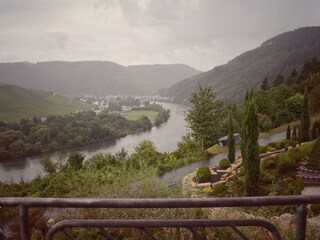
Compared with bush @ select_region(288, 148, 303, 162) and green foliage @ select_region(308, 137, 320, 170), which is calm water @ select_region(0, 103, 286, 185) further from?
green foliage @ select_region(308, 137, 320, 170)

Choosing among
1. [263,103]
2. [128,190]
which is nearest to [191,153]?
[263,103]

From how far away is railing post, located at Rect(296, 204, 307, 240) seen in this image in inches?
67.0

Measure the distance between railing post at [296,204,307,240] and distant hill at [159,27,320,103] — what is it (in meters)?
92.4

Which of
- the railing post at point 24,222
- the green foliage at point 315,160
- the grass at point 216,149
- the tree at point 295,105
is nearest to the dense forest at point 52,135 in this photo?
the grass at point 216,149

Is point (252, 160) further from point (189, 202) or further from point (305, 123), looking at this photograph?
point (189, 202)

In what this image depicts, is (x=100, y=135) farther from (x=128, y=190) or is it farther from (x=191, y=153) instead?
(x=128, y=190)

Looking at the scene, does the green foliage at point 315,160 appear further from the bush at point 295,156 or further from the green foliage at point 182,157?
the green foliage at point 182,157

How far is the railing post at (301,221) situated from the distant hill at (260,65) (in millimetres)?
92357

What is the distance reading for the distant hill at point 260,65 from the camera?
104625mm

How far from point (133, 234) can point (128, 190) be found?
1.72 m

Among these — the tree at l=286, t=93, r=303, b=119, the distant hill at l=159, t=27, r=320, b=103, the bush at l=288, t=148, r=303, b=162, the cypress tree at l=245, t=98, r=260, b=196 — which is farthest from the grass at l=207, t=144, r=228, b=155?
the distant hill at l=159, t=27, r=320, b=103

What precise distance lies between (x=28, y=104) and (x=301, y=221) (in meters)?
123

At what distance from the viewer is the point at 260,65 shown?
123562 millimetres

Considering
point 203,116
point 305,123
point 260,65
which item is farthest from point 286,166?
point 260,65
